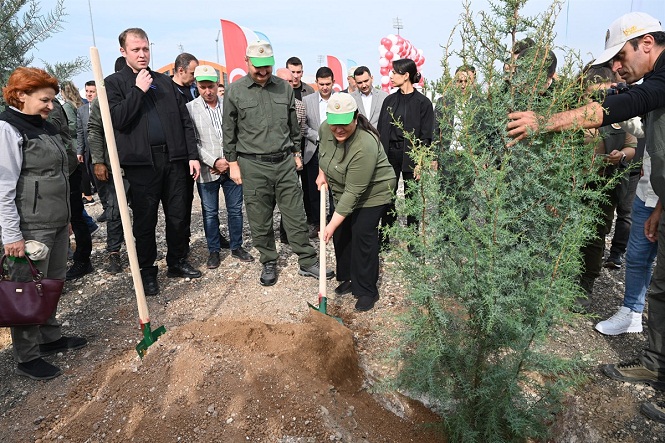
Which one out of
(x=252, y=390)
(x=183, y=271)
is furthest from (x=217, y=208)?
(x=252, y=390)

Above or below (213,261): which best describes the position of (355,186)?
above

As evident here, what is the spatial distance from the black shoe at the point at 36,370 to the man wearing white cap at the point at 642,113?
3.38 m

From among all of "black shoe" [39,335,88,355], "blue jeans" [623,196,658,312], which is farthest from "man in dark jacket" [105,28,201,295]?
"blue jeans" [623,196,658,312]

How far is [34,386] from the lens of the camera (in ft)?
9.80

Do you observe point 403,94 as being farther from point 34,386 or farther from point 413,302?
point 34,386

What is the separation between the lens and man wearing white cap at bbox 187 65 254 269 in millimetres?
4688

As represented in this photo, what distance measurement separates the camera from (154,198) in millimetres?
4137

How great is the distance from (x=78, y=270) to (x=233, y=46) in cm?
657

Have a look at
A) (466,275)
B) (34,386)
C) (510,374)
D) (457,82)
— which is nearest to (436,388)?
(510,374)

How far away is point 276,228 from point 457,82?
15.5 ft

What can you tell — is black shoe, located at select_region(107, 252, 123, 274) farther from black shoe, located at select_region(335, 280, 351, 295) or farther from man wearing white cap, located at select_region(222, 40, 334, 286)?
black shoe, located at select_region(335, 280, 351, 295)

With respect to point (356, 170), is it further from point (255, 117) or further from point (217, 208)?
point (217, 208)

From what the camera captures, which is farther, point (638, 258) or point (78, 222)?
point (78, 222)

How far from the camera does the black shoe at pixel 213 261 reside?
197 inches
